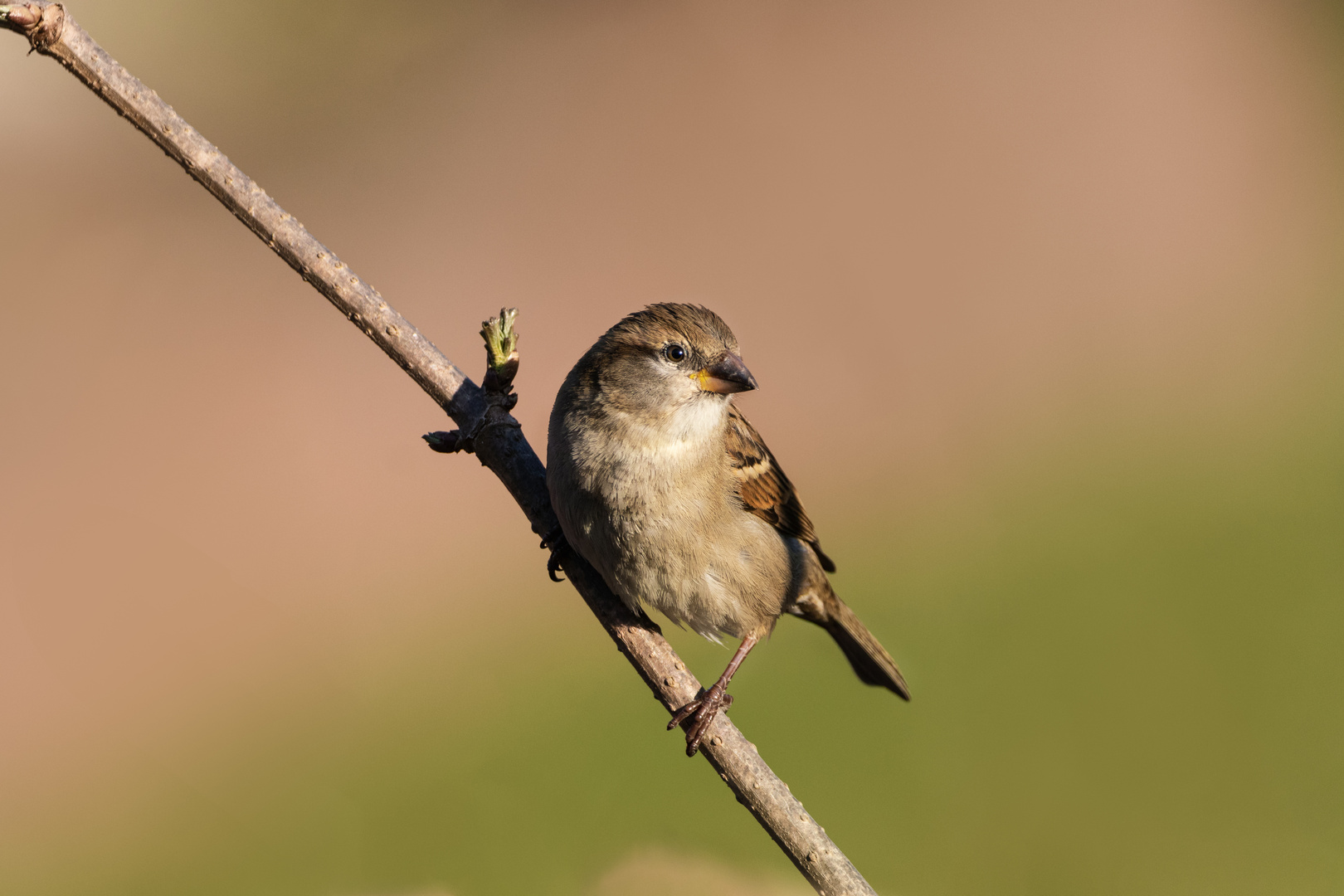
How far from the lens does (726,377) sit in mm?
2891

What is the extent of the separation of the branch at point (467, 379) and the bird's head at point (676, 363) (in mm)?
378

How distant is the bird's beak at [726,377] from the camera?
2.87 metres

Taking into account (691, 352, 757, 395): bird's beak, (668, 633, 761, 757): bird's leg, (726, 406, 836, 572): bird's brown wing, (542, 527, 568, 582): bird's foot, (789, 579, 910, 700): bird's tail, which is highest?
(691, 352, 757, 395): bird's beak

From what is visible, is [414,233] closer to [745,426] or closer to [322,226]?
[322,226]

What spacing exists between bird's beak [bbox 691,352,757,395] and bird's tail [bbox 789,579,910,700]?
1.08 metres

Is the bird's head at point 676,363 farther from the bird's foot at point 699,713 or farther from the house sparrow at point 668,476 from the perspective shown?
the bird's foot at point 699,713

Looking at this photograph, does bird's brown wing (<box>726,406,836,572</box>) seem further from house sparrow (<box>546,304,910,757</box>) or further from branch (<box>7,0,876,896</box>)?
branch (<box>7,0,876,896</box>)

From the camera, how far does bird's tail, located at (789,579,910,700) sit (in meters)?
3.76


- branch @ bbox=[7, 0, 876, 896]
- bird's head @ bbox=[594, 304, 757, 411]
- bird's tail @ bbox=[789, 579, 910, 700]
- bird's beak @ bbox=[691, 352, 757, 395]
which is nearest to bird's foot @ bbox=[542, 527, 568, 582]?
branch @ bbox=[7, 0, 876, 896]

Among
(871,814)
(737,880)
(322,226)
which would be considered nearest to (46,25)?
(737,880)

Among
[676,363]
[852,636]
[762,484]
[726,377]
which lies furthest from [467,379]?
[852,636]

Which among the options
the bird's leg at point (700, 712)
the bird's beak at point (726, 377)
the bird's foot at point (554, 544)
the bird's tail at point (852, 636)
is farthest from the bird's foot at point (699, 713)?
the bird's tail at point (852, 636)

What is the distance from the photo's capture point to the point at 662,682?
2.51 meters

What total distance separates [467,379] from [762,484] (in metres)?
1.14
